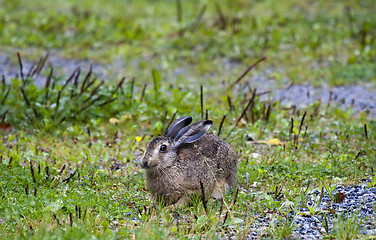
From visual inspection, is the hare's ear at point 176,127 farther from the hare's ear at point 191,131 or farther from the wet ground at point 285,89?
the wet ground at point 285,89

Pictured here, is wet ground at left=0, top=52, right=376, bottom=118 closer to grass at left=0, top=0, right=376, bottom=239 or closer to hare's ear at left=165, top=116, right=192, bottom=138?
grass at left=0, top=0, right=376, bottom=239

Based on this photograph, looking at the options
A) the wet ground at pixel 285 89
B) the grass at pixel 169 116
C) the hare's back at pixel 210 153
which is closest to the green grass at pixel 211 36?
the grass at pixel 169 116

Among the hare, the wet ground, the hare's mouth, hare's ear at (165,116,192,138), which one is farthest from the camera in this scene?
the wet ground

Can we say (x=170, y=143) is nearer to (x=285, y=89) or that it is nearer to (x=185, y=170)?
(x=185, y=170)

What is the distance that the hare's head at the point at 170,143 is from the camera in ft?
16.6

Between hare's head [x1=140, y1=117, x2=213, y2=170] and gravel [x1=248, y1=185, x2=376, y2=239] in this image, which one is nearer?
gravel [x1=248, y1=185, x2=376, y2=239]

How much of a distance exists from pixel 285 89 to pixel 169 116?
2.89 meters

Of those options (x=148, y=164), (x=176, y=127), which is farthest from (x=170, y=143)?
(x=148, y=164)

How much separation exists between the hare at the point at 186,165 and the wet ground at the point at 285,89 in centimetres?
321

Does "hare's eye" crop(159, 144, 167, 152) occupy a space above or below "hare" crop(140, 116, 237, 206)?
above

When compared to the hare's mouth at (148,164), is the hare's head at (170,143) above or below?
above

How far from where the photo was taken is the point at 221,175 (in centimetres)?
536

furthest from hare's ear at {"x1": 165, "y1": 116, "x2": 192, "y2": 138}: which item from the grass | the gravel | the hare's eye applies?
the gravel

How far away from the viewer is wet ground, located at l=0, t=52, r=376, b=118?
886 cm
